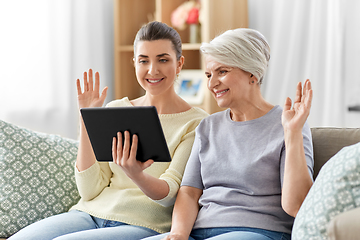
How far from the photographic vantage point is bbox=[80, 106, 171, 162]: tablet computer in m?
1.25

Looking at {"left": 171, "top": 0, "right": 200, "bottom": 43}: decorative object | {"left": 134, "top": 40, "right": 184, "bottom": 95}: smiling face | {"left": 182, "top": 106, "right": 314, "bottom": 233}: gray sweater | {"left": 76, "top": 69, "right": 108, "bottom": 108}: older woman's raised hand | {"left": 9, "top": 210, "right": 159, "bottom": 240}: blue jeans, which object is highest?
{"left": 171, "top": 0, "right": 200, "bottom": 43}: decorative object

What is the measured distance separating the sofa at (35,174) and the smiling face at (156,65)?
448mm

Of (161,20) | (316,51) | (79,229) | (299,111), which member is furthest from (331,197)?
(161,20)

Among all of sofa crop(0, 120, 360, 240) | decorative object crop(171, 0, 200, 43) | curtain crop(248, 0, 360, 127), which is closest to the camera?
sofa crop(0, 120, 360, 240)

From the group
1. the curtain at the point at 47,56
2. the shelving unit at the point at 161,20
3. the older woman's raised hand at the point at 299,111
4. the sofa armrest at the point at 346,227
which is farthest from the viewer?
the shelving unit at the point at 161,20

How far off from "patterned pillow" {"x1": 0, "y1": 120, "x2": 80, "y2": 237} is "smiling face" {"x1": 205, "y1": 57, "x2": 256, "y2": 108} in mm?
706

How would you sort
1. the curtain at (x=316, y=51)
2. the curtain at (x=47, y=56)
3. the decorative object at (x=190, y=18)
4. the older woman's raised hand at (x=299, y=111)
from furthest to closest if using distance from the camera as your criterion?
1. the decorative object at (x=190, y=18)
2. the curtain at (x=47, y=56)
3. the curtain at (x=316, y=51)
4. the older woman's raised hand at (x=299, y=111)

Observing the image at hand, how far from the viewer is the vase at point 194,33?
118 inches

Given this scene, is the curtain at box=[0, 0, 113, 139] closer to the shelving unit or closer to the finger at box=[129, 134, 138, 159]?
the shelving unit

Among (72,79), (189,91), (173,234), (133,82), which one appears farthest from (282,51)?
(173,234)

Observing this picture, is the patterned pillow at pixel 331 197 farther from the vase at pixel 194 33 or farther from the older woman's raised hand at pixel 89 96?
the vase at pixel 194 33

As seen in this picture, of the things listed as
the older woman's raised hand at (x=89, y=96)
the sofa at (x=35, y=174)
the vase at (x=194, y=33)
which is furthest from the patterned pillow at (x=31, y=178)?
the vase at (x=194, y=33)

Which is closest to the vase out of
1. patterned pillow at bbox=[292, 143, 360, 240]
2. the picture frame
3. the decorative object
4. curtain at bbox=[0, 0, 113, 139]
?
the decorative object

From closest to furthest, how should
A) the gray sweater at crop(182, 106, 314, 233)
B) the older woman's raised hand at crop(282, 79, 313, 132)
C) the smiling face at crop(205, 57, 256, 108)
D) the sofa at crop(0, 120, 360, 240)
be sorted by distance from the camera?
1. the older woman's raised hand at crop(282, 79, 313, 132)
2. the gray sweater at crop(182, 106, 314, 233)
3. the smiling face at crop(205, 57, 256, 108)
4. the sofa at crop(0, 120, 360, 240)
